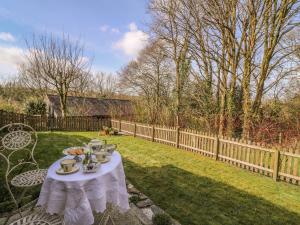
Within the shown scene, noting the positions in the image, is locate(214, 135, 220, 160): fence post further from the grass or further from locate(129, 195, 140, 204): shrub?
locate(129, 195, 140, 204): shrub

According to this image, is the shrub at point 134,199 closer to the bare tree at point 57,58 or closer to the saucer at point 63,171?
the saucer at point 63,171

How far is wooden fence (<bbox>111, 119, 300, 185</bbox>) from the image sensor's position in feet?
16.1

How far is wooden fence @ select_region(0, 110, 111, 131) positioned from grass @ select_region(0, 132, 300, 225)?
21.8ft

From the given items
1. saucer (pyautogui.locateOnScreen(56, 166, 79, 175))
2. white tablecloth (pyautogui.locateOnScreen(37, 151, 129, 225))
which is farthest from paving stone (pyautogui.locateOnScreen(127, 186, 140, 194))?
saucer (pyautogui.locateOnScreen(56, 166, 79, 175))

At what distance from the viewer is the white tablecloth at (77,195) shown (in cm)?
188

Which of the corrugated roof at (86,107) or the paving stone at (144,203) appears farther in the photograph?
the corrugated roof at (86,107)

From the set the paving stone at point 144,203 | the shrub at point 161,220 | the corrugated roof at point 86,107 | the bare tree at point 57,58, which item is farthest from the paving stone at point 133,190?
the bare tree at point 57,58

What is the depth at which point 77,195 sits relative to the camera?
1.91 meters

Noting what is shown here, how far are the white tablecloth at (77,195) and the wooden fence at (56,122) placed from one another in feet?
39.2

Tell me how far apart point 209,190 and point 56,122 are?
1204cm

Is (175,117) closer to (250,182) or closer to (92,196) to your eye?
(250,182)

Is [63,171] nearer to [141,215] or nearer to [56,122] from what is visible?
[141,215]

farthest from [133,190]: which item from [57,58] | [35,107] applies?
[35,107]

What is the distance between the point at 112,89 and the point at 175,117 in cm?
2129
